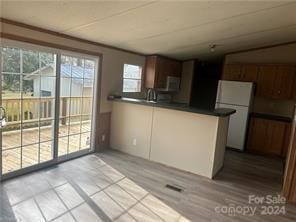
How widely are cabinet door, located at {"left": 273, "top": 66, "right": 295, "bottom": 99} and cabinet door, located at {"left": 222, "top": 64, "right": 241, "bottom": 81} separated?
0.84 m

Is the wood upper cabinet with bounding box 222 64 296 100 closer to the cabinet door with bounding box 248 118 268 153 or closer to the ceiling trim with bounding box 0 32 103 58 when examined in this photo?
the cabinet door with bounding box 248 118 268 153

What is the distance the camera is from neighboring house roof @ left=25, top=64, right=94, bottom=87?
333 centimetres

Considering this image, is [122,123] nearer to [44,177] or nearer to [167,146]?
[167,146]

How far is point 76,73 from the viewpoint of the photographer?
3855 mm

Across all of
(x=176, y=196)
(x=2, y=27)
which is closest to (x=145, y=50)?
(x=2, y=27)

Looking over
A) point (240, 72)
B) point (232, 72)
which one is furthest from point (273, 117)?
point (232, 72)

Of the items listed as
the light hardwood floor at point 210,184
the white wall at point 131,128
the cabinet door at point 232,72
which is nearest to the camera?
the light hardwood floor at point 210,184

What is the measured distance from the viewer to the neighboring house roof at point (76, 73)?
3333 mm

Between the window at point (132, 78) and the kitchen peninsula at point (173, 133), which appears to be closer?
the kitchen peninsula at point (173, 133)

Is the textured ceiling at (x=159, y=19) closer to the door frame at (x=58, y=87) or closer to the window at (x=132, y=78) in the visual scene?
the door frame at (x=58, y=87)

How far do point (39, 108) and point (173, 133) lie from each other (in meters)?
2.18

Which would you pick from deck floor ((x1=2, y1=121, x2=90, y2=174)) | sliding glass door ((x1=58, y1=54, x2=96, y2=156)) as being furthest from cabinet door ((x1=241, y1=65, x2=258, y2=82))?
deck floor ((x1=2, y1=121, x2=90, y2=174))

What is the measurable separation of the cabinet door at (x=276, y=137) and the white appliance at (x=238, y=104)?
1.80ft

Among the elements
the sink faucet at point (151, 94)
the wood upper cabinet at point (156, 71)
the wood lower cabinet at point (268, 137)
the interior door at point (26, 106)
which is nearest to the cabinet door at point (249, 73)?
the wood lower cabinet at point (268, 137)
